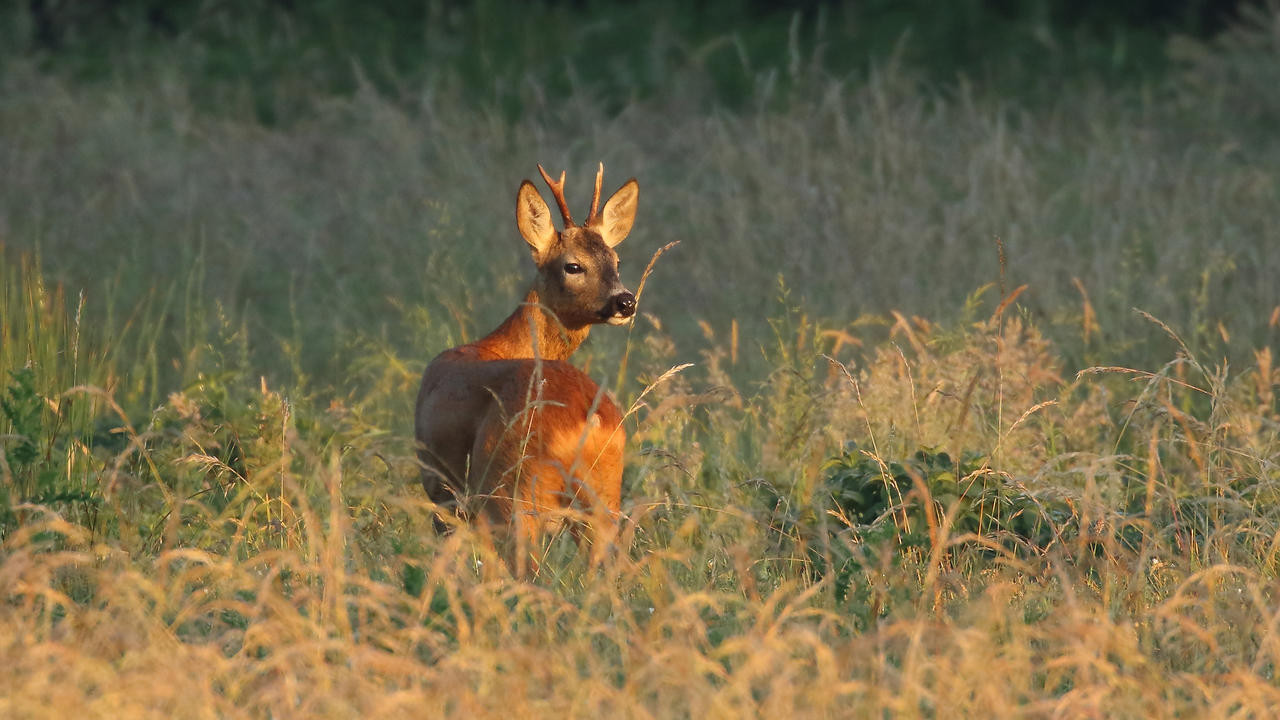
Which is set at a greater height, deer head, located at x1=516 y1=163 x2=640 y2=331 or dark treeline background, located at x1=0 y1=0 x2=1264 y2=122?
deer head, located at x1=516 y1=163 x2=640 y2=331

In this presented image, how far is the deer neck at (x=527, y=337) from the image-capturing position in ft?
17.6

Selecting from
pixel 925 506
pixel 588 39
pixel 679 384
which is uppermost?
pixel 925 506

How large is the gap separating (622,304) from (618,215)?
593mm

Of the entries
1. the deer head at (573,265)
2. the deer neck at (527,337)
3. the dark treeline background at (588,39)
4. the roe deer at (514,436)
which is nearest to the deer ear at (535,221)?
the deer head at (573,265)

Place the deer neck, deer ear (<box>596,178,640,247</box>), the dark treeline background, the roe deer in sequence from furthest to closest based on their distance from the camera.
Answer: the dark treeline background → deer ear (<box>596,178,640,247</box>) → the deer neck → the roe deer

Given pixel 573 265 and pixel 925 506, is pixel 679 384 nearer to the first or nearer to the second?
pixel 573 265

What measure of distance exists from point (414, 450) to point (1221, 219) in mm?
5243

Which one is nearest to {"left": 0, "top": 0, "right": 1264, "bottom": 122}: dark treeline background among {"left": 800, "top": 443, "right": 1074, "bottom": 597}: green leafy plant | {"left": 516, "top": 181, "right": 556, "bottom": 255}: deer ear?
{"left": 516, "top": 181, "right": 556, "bottom": 255}: deer ear

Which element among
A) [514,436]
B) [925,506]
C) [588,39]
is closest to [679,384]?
[514,436]

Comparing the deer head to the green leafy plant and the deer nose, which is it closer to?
the deer nose

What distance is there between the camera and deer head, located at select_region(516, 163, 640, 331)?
5430 millimetres

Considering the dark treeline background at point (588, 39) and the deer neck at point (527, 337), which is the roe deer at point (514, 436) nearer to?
the deer neck at point (527, 337)

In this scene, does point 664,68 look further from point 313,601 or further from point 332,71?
point 313,601

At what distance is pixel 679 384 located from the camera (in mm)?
5875
